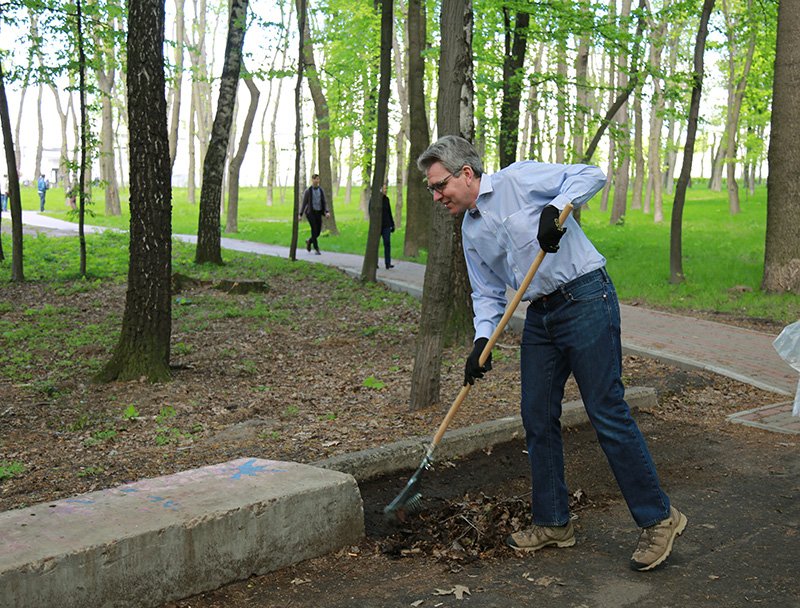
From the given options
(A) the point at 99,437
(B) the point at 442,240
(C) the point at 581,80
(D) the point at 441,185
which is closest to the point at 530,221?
(D) the point at 441,185

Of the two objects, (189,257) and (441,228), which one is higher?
(441,228)

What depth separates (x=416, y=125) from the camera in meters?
18.3

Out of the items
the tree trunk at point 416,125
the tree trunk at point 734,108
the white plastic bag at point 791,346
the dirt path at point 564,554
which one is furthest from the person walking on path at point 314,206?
the white plastic bag at point 791,346

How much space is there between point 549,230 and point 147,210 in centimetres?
530

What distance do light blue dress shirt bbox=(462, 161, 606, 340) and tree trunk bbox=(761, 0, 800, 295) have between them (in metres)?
10.1

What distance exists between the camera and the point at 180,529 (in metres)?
3.68

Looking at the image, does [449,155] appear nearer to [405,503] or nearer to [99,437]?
[405,503]

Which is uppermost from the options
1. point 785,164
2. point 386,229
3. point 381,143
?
point 381,143

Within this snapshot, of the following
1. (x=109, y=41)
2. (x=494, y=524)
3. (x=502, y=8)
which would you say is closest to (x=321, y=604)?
(x=494, y=524)

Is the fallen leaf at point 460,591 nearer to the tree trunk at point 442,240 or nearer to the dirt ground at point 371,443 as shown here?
the dirt ground at point 371,443

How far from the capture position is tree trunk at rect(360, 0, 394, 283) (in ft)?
47.8

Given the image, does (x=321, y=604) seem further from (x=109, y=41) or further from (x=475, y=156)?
(x=109, y=41)

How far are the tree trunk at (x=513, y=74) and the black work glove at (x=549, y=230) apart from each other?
34.6 feet

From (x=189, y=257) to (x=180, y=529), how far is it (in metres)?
16.9
